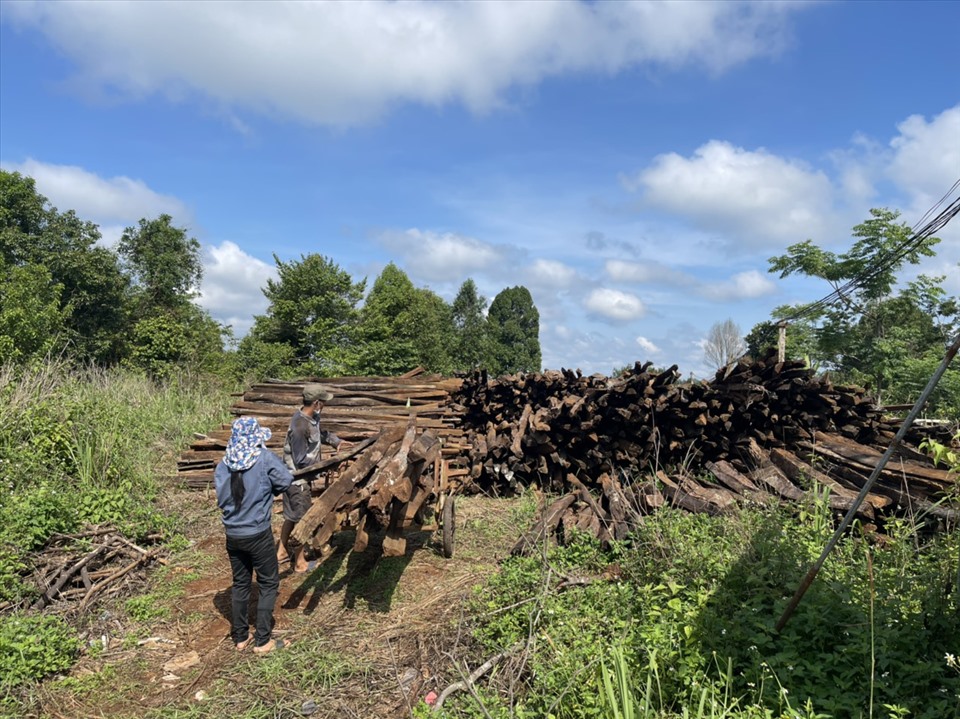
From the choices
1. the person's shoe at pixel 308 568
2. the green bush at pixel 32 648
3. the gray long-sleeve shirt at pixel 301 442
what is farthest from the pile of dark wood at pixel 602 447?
the green bush at pixel 32 648

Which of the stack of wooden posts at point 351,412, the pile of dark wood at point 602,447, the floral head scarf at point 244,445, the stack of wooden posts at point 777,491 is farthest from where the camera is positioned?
the stack of wooden posts at point 351,412

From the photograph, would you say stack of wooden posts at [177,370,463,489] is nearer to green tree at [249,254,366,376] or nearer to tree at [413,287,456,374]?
green tree at [249,254,366,376]

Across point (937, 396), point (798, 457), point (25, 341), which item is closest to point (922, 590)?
point (798, 457)

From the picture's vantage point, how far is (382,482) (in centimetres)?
480

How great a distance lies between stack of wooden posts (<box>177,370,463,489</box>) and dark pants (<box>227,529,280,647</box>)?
4.27m

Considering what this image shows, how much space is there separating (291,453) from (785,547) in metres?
4.81

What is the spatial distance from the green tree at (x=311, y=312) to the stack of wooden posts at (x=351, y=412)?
17024 mm

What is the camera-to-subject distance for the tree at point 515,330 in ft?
151

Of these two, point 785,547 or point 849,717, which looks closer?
point 849,717

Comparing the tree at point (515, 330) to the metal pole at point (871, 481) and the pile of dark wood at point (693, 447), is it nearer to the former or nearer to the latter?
the pile of dark wood at point (693, 447)

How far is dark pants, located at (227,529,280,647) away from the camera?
14.8 ft

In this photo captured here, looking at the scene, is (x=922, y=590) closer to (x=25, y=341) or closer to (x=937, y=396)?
(x=937, y=396)

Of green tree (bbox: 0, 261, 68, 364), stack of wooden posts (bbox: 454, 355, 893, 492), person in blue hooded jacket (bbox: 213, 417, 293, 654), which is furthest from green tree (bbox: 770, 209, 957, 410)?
green tree (bbox: 0, 261, 68, 364)

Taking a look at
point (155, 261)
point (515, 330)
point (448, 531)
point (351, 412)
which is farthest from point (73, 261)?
point (515, 330)
